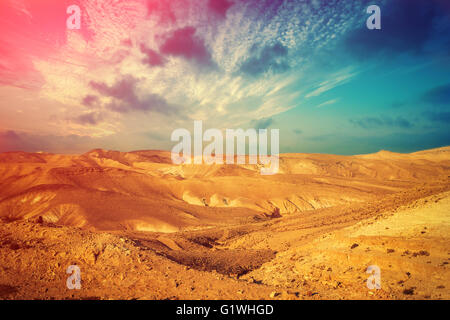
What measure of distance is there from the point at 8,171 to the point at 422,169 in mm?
113411

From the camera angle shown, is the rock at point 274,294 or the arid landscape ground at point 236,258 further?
the arid landscape ground at point 236,258

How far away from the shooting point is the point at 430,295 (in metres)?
7.09

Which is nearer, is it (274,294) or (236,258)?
(274,294)

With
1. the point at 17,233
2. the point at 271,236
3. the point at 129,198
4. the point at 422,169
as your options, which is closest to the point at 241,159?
the point at 422,169

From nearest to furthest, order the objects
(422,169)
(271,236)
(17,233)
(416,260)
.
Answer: (416,260), (17,233), (271,236), (422,169)

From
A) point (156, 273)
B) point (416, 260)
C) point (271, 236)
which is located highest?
point (416, 260)

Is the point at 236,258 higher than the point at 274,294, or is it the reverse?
the point at 274,294

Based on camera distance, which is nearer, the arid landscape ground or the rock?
the rock

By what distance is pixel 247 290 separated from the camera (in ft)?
26.6
